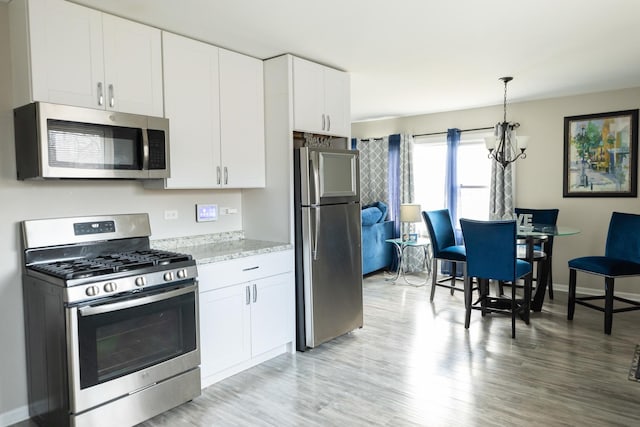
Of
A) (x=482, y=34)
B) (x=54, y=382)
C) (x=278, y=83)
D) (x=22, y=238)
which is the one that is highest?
(x=482, y=34)

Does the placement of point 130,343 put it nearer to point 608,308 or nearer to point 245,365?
point 245,365

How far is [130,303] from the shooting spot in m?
2.33

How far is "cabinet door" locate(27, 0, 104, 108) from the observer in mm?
2305

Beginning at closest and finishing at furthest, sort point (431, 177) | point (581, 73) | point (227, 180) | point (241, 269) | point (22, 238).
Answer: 1. point (22, 238)
2. point (241, 269)
3. point (227, 180)
4. point (581, 73)
5. point (431, 177)

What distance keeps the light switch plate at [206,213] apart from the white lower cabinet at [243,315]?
0.65m

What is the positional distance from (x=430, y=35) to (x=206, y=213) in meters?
2.21

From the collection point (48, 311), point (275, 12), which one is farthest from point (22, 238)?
point (275, 12)

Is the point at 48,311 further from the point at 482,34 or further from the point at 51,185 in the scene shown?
the point at 482,34

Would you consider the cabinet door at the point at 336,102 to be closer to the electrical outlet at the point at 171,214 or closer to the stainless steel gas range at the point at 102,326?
the electrical outlet at the point at 171,214

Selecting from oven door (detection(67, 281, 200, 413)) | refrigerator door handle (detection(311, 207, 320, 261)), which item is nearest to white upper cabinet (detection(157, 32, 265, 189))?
refrigerator door handle (detection(311, 207, 320, 261))

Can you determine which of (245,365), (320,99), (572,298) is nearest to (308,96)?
(320,99)

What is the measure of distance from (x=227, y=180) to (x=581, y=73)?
11.9 feet

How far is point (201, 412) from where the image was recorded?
2623 millimetres

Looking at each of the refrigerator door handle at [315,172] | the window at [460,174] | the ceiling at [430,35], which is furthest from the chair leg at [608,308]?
the refrigerator door handle at [315,172]
